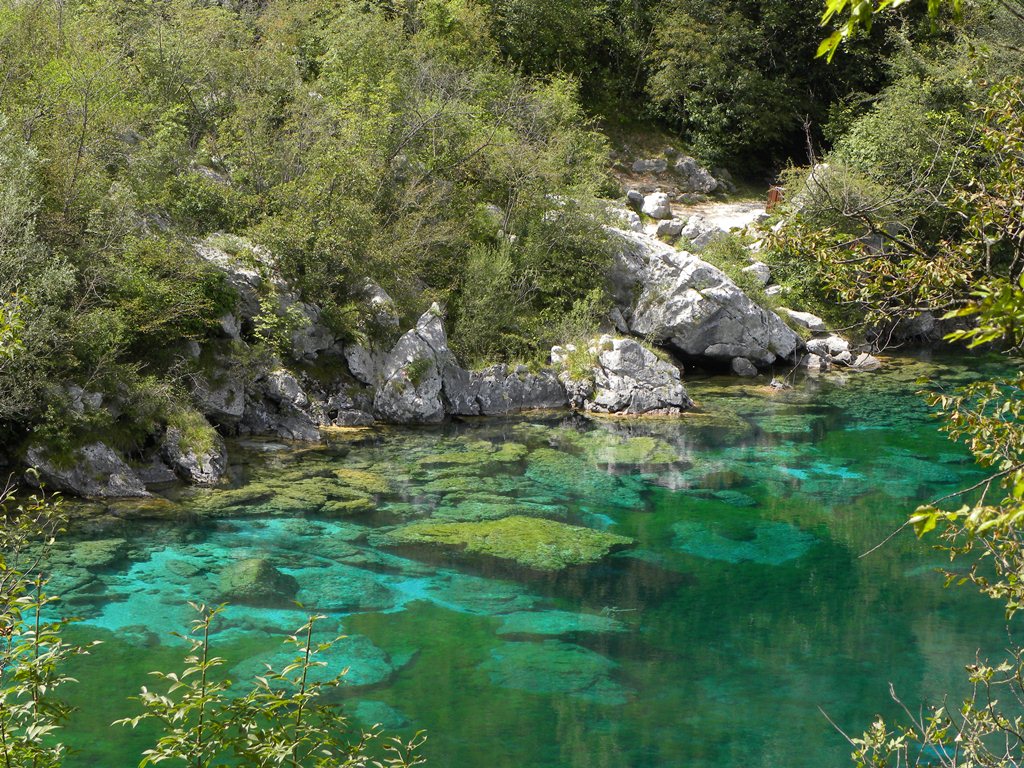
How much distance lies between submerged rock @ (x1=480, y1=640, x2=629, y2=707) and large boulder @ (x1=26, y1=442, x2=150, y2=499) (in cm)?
842

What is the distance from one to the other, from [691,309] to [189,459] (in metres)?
16.8

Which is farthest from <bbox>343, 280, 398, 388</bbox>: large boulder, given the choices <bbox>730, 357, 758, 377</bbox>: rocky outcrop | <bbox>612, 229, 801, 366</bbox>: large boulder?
<bbox>730, 357, 758, 377</bbox>: rocky outcrop

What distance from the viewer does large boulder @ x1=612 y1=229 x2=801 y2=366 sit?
29.8m

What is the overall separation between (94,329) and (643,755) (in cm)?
1245

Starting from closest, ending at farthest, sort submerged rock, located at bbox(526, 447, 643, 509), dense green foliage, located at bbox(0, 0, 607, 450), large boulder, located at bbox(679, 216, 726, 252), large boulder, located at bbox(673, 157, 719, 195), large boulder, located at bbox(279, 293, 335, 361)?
dense green foliage, located at bbox(0, 0, 607, 450), submerged rock, located at bbox(526, 447, 643, 509), large boulder, located at bbox(279, 293, 335, 361), large boulder, located at bbox(679, 216, 726, 252), large boulder, located at bbox(673, 157, 719, 195)

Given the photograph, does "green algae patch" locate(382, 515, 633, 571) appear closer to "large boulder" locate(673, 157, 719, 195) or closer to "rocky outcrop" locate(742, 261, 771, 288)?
"rocky outcrop" locate(742, 261, 771, 288)

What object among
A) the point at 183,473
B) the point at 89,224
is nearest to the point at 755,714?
the point at 183,473

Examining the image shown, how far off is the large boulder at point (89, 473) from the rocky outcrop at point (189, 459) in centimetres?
97

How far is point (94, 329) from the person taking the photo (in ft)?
56.0

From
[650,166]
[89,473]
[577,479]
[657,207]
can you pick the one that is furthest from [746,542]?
[650,166]

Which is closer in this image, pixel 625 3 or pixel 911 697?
pixel 911 697

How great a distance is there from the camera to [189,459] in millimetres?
18078

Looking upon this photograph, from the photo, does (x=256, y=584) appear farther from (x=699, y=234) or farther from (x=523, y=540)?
(x=699, y=234)

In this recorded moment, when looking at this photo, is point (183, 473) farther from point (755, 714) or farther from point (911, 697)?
point (911, 697)
